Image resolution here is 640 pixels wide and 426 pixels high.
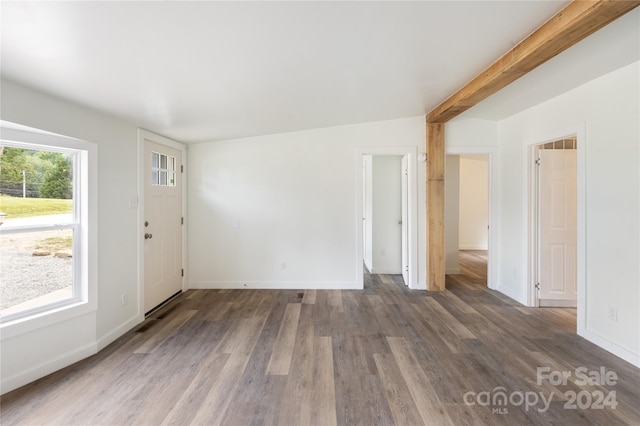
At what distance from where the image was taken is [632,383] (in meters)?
1.92

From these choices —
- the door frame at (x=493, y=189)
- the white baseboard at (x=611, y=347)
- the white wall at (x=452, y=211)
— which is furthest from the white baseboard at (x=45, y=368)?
the white wall at (x=452, y=211)

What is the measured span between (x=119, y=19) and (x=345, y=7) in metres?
1.15

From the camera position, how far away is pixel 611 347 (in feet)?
7.56

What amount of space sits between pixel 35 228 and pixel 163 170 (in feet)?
5.19

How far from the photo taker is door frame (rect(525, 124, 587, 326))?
259 cm

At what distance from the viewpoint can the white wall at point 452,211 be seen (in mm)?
4809

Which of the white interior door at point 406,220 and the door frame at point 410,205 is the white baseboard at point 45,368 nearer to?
the door frame at point 410,205

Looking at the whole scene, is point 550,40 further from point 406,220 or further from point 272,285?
point 272,285

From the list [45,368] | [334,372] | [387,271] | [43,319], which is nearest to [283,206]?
[387,271]

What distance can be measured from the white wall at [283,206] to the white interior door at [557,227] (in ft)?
4.66

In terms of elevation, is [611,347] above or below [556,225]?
below

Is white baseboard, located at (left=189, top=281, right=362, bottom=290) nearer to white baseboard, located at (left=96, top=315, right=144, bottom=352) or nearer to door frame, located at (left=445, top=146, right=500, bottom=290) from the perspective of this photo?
white baseboard, located at (left=96, top=315, right=144, bottom=352)

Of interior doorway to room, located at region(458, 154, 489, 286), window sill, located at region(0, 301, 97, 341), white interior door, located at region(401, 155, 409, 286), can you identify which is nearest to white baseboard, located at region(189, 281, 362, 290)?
white interior door, located at region(401, 155, 409, 286)

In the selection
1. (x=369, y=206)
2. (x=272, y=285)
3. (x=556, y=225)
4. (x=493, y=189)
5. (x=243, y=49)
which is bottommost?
(x=272, y=285)
